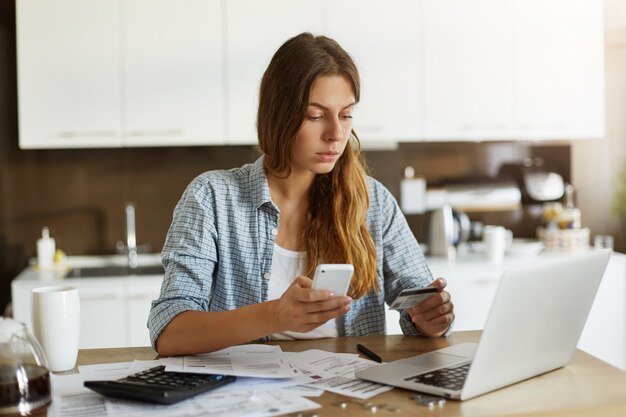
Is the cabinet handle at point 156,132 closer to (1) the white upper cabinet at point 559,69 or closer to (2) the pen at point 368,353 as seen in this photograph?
(1) the white upper cabinet at point 559,69

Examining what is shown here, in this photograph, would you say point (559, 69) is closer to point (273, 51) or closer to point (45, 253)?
point (273, 51)

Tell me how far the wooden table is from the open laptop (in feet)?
0.08

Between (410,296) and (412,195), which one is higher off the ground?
(412,195)

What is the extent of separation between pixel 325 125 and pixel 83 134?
6.50 ft

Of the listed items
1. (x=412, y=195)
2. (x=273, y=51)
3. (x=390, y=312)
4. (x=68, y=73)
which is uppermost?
(x=273, y=51)

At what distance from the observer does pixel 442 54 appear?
3.74m

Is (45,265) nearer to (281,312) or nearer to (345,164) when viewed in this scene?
(345,164)

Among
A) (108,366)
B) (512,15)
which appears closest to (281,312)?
(108,366)

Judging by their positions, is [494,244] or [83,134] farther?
[494,244]

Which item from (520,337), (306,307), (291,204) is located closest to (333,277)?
(306,307)

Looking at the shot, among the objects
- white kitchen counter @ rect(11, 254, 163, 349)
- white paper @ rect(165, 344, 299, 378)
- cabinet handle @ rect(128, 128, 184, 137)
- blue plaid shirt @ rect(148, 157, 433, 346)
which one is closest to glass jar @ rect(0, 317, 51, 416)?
white paper @ rect(165, 344, 299, 378)

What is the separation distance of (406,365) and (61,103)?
2538mm

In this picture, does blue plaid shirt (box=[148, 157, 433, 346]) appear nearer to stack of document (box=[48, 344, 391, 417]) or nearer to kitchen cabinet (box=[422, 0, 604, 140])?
stack of document (box=[48, 344, 391, 417])

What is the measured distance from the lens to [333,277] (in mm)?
1369
